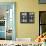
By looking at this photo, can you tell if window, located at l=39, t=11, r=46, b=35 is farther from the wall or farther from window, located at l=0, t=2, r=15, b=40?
window, located at l=0, t=2, r=15, b=40

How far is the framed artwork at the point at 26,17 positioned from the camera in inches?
204

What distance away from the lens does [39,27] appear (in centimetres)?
516

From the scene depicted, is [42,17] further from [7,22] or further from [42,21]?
[7,22]

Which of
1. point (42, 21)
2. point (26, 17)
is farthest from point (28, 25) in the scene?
point (42, 21)

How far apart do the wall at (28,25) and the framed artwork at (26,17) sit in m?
0.11

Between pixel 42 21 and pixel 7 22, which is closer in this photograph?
pixel 42 21

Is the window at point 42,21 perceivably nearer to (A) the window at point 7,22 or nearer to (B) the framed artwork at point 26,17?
(B) the framed artwork at point 26,17

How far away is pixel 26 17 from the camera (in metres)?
5.21

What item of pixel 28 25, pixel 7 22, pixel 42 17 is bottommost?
pixel 28 25

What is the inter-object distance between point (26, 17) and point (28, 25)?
1.02ft

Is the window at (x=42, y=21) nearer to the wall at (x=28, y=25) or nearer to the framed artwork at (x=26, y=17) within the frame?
the wall at (x=28, y=25)

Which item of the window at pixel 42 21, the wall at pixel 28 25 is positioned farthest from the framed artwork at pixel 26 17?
the window at pixel 42 21

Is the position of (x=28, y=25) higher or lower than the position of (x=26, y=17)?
lower

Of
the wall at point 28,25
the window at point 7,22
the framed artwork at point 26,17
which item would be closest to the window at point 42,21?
the wall at point 28,25
